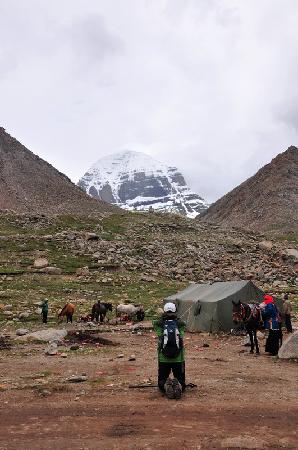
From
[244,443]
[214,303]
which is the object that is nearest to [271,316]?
[214,303]

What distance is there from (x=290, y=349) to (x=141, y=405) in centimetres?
791

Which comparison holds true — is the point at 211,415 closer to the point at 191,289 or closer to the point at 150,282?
the point at 191,289

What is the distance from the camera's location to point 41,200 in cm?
10800

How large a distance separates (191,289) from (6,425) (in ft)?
68.9

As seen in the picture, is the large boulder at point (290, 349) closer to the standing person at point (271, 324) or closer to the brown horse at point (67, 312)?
the standing person at point (271, 324)

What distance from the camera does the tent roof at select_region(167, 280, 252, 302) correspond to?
1046 inches

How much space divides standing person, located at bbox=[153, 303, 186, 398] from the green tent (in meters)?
13.7

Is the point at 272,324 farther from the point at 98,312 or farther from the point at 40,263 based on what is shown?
the point at 40,263

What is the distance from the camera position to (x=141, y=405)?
11.1 meters

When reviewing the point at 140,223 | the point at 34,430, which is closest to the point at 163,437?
the point at 34,430

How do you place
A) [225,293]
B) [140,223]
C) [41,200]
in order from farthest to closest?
[41,200], [140,223], [225,293]

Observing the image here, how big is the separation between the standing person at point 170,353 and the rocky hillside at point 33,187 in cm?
8333

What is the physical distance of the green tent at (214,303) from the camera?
25.6m

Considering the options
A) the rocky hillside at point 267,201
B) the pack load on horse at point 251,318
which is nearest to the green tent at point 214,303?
the pack load on horse at point 251,318
